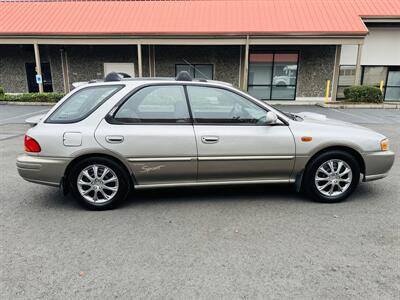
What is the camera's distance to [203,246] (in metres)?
3.12

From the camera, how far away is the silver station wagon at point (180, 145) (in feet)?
12.5

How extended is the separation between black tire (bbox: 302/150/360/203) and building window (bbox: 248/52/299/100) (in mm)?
13806

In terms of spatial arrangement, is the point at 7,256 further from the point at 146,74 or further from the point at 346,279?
the point at 146,74

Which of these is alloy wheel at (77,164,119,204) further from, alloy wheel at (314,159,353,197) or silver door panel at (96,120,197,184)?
alloy wheel at (314,159,353,197)

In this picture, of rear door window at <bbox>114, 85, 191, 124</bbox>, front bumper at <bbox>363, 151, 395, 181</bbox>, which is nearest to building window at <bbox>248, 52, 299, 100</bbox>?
front bumper at <bbox>363, 151, 395, 181</bbox>

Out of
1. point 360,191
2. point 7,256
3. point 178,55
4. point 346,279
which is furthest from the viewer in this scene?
point 178,55

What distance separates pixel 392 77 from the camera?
18.6m

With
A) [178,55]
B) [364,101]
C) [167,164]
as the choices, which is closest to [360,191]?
[167,164]

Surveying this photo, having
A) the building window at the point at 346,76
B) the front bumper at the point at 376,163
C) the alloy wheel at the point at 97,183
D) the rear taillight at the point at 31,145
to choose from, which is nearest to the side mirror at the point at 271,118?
the front bumper at the point at 376,163

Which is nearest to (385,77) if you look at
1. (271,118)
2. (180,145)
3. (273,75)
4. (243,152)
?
(273,75)

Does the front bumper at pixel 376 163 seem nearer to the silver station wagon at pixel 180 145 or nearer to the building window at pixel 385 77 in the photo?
the silver station wagon at pixel 180 145

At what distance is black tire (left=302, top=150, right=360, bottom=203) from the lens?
13.3 feet

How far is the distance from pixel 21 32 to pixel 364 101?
58.7ft

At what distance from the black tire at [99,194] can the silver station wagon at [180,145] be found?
0.01 meters
